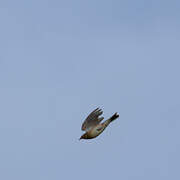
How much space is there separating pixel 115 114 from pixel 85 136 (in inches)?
73.9

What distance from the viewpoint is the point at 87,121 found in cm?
11762

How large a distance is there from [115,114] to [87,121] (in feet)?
A: 4.94

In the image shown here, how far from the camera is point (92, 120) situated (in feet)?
385

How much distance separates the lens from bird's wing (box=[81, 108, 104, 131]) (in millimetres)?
117312

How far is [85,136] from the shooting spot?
386ft

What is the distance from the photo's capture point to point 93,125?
11744cm

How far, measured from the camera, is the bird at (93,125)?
117 meters

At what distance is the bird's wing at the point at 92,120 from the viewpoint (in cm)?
11731

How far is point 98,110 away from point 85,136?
4.46ft

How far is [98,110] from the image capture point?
385 ft

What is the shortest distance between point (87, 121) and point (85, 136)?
702mm

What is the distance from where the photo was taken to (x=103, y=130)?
384 feet

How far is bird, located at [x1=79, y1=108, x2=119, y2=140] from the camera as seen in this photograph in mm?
117250

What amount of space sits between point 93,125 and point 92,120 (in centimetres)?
24
